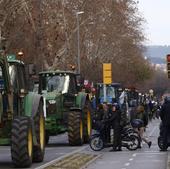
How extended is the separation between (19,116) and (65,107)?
9782 millimetres

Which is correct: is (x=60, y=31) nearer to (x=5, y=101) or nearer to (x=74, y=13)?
(x=74, y=13)

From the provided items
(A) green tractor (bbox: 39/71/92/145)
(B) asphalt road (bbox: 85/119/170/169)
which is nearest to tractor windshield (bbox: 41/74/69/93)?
(A) green tractor (bbox: 39/71/92/145)

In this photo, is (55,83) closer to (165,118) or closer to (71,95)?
(71,95)

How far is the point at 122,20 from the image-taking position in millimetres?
72312

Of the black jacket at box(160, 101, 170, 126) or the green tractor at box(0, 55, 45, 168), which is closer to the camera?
the green tractor at box(0, 55, 45, 168)

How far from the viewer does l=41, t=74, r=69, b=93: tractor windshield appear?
29.8 metres

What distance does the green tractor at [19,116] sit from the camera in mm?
18641

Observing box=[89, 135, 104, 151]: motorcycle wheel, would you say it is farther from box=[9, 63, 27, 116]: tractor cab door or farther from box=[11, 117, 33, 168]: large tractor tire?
box=[11, 117, 33, 168]: large tractor tire

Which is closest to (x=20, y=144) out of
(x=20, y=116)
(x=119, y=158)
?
(x=20, y=116)

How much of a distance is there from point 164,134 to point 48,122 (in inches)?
209

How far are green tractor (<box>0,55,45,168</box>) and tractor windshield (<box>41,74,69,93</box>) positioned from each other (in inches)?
336

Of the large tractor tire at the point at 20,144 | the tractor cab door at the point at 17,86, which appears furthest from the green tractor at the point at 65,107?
the large tractor tire at the point at 20,144

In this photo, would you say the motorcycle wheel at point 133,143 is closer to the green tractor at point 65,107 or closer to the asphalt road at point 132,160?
the asphalt road at point 132,160

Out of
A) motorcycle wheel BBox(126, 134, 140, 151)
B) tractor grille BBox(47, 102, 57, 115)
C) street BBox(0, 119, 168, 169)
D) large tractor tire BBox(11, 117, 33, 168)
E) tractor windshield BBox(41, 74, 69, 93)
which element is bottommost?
street BBox(0, 119, 168, 169)
